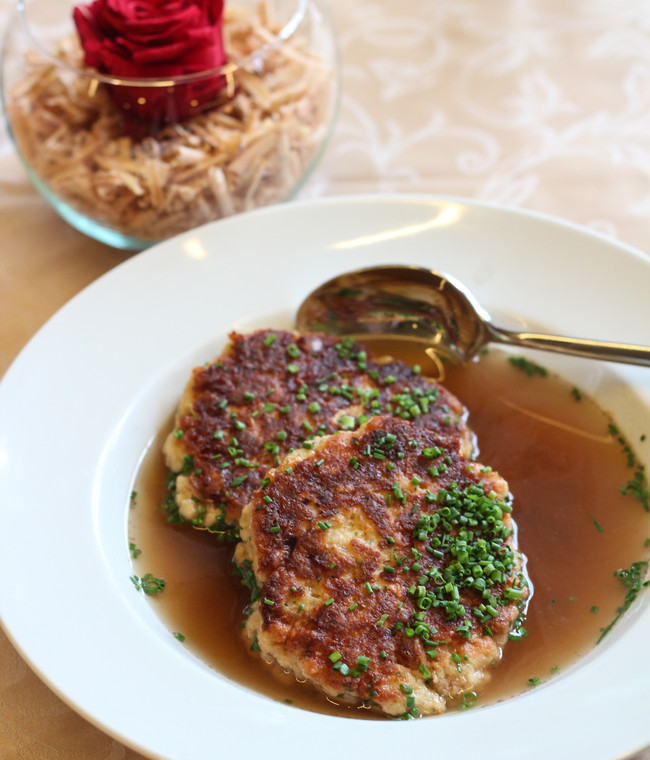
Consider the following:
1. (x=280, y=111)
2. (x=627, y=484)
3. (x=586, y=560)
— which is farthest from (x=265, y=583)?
(x=280, y=111)

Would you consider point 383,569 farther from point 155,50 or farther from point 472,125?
point 472,125

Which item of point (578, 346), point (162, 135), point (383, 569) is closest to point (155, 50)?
point (162, 135)

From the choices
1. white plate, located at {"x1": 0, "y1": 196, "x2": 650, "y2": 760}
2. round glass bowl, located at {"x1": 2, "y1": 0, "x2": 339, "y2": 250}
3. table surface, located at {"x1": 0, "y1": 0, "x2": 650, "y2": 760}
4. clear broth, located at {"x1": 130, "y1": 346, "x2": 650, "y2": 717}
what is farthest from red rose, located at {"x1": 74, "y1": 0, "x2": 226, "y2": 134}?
clear broth, located at {"x1": 130, "y1": 346, "x2": 650, "y2": 717}

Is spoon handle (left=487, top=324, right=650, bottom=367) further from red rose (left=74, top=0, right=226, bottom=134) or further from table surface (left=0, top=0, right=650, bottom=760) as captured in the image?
red rose (left=74, top=0, right=226, bottom=134)

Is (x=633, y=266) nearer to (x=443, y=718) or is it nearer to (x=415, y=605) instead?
(x=415, y=605)

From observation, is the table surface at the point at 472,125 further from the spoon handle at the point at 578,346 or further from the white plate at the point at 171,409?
the spoon handle at the point at 578,346
